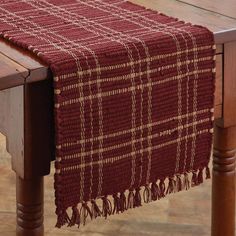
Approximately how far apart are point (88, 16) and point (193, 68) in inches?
10.0

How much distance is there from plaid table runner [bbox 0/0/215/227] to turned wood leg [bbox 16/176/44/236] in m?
0.10

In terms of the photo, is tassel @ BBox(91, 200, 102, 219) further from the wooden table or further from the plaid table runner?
the wooden table

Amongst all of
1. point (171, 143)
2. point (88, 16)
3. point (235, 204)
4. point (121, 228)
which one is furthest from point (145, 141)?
point (121, 228)

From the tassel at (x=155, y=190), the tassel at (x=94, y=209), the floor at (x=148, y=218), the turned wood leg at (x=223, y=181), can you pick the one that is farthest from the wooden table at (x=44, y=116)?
the floor at (x=148, y=218)

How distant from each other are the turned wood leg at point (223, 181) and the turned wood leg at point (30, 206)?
0.44 meters

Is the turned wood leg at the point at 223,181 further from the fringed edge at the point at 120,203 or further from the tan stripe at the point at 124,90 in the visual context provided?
the tan stripe at the point at 124,90

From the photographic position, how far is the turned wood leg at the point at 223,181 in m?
1.74

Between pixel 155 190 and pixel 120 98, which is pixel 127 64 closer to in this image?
pixel 120 98

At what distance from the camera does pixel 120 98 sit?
139cm

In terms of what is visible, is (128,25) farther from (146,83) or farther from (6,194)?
(6,194)

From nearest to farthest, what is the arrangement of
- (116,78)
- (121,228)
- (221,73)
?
1. (116,78)
2. (221,73)
3. (121,228)

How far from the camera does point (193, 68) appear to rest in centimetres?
148

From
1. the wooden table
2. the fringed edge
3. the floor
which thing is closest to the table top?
the wooden table

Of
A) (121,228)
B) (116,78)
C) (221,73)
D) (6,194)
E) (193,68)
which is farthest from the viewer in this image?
(6,194)
